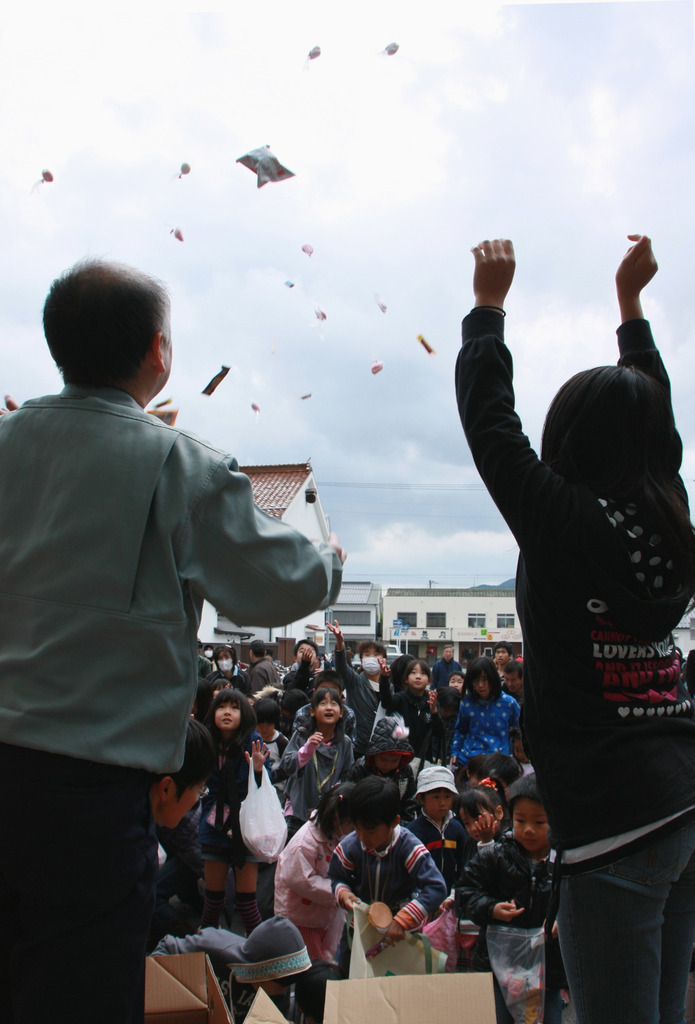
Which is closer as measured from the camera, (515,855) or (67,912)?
(67,912)

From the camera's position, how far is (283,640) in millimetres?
24969

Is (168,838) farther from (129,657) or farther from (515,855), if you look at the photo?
(129,657)

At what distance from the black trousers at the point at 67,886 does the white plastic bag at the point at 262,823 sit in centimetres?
308

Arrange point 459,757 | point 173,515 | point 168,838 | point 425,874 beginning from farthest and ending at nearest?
point 459,757, point 168,838, point 425,874, point 173,515

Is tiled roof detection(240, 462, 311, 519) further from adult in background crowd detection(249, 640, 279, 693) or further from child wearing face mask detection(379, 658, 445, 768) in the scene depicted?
child wearing face mask detection(379, 658, 445, 768)

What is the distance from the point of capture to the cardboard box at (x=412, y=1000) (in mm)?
1629

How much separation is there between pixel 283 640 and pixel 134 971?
24.1 meters

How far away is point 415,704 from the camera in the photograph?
6.99 m

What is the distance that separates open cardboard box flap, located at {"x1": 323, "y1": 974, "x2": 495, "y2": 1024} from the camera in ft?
5.35

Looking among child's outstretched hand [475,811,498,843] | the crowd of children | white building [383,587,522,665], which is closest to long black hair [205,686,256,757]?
the crowd of children

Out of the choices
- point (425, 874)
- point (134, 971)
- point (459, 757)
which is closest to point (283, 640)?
point (459, 757)

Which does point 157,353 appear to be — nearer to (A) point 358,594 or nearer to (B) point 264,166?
(B) point 264,166

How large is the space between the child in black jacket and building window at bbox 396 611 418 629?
47.1 m

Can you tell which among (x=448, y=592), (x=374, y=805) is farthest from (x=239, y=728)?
(x=448, y=592)
